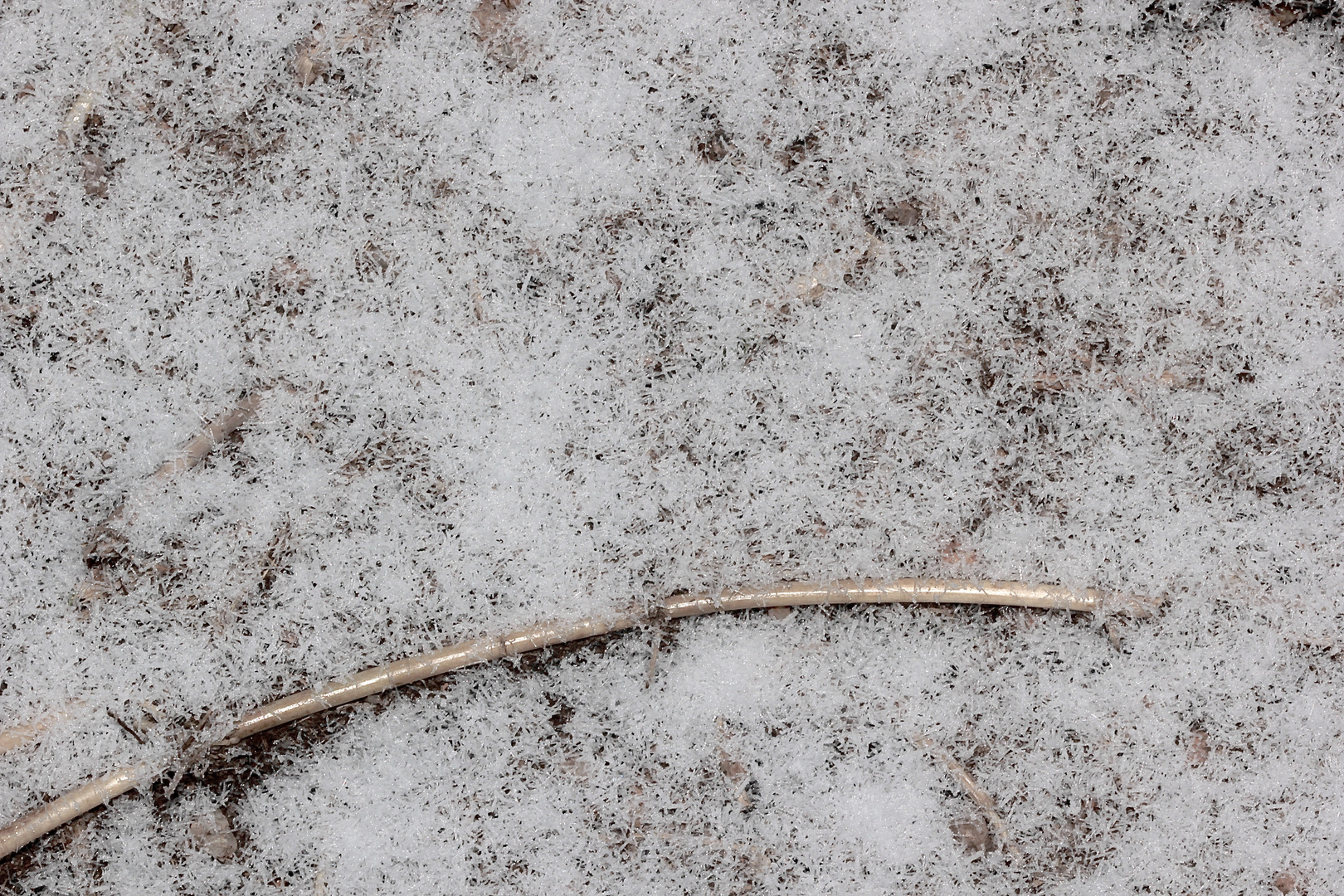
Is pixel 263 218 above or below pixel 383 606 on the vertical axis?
above

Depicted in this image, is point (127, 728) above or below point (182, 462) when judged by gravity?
below

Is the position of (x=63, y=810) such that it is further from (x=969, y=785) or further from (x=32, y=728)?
(x=969, y=785)

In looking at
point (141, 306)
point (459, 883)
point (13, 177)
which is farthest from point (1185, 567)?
point (13, 177)

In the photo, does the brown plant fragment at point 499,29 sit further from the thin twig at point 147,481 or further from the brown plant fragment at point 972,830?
the brown plant fragment at point 972,830

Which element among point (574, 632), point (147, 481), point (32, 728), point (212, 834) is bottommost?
point (212, 834)

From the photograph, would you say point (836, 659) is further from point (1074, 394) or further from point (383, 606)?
point (383, 606)

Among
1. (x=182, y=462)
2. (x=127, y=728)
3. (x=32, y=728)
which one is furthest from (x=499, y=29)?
(x=32, y=728)

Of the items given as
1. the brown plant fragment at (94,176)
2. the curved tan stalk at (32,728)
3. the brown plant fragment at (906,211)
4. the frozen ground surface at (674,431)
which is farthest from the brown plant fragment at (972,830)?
the brown plant fragment at (94,176)

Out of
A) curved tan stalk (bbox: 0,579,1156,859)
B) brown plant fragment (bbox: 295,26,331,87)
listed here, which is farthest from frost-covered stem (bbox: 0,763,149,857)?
brown plant fragment (bbox: 295,26,331,87)
